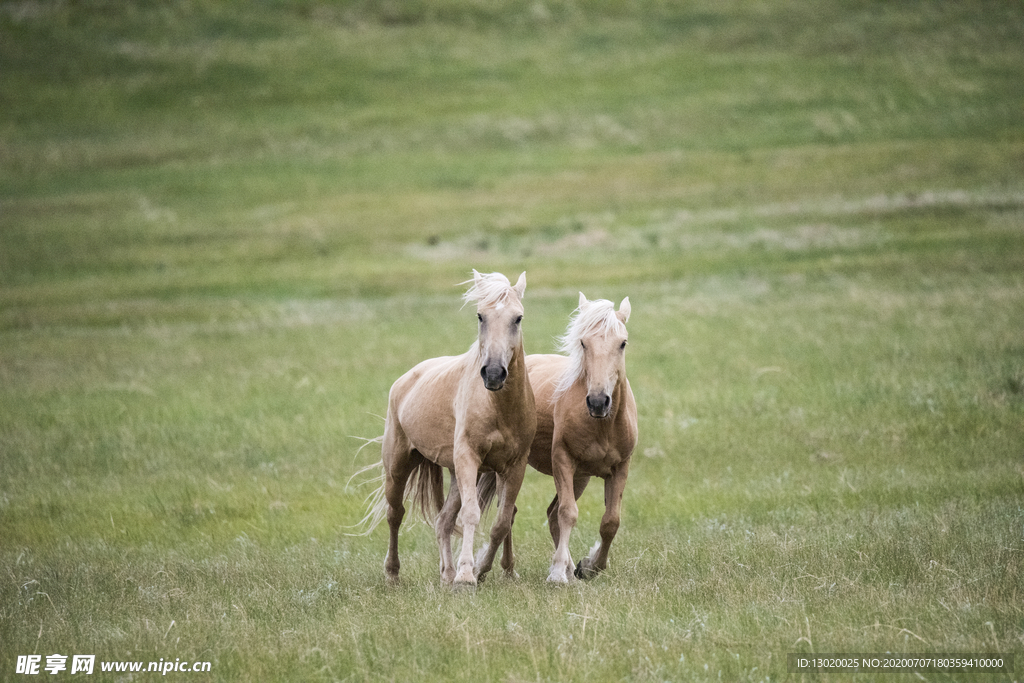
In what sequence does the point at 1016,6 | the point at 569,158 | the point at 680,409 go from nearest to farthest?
the point at 680,409
the point at 569,158
the point at 1016,6

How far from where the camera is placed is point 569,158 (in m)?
49.0

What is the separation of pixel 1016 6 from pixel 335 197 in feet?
141

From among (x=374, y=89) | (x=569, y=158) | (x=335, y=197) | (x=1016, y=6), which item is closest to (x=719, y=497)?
(x=335, y=197)

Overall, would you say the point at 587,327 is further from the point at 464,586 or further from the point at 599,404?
the point at 464,586

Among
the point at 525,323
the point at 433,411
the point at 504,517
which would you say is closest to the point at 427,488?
the point at 433,411

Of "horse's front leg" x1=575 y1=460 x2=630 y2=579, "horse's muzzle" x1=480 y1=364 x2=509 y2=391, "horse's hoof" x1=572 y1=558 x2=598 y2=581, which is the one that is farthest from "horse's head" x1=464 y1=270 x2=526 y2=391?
"horse's hoof" x1=572 y1=558 x2=598 y2=581

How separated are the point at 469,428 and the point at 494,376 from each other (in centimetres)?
100

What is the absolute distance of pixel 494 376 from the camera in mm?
7359

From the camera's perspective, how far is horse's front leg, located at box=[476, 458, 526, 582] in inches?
324

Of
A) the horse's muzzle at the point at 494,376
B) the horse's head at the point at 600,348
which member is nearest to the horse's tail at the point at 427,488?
the horse's head at the point at 600,348

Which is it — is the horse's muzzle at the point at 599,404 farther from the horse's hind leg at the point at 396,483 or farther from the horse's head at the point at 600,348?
the horse's hind leg at the point at 396,483

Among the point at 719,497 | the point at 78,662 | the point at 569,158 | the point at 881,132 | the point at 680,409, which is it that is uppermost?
the point at 78,662

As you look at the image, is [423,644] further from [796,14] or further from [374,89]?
[796,14]

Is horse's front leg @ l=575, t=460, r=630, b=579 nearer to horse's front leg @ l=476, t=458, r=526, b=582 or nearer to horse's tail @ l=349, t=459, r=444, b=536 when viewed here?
horse's front leg @ l=476, t=458, r=526, b=582
